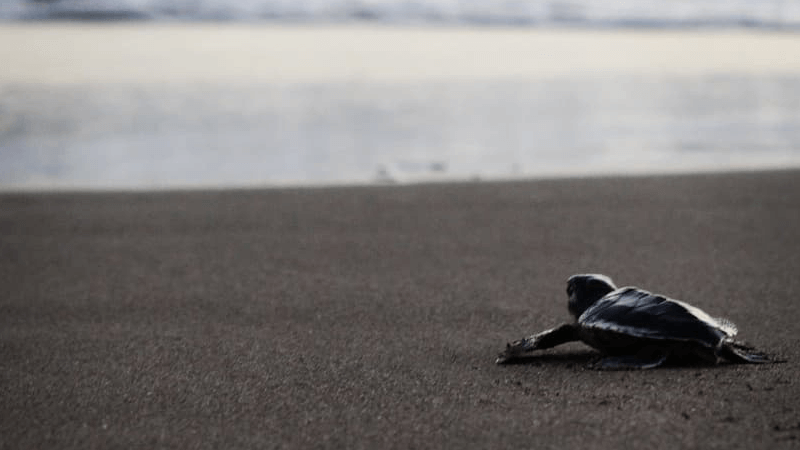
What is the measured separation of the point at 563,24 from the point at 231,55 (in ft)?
15.0

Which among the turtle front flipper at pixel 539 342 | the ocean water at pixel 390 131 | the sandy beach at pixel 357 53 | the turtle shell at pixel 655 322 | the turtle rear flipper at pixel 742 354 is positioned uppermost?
the sandy beach at pixel 357 53

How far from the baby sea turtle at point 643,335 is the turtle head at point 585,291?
0.13 m

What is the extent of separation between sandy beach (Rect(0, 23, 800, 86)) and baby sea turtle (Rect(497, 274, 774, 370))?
6.84 metres

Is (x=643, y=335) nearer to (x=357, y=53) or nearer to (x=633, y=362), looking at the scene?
(x=633, y=362)

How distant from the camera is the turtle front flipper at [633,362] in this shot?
3160 millimetres

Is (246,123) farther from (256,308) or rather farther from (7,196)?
(256,308)

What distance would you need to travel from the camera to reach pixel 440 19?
1398 centimetres

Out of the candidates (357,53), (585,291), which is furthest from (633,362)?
(357,53)

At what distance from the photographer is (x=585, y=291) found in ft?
11.9

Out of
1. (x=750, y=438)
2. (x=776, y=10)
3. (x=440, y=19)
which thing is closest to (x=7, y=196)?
(x=750, y=438)

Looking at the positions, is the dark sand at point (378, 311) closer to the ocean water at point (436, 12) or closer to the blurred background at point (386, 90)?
the blurred background at point (386, 90)

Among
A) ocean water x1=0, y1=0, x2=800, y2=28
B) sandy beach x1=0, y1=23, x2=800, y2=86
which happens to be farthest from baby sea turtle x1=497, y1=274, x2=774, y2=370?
ocean water x1=0, y1=0, x2=800, y2=28

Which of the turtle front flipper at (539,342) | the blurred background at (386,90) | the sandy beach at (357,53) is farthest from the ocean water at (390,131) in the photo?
the turtle front flipper at (539,342)

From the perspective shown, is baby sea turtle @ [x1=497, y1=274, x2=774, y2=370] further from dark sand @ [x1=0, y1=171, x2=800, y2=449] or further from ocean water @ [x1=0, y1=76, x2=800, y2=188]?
ocean water @ [x1=0, y1=76, x2=800, y2=188]
